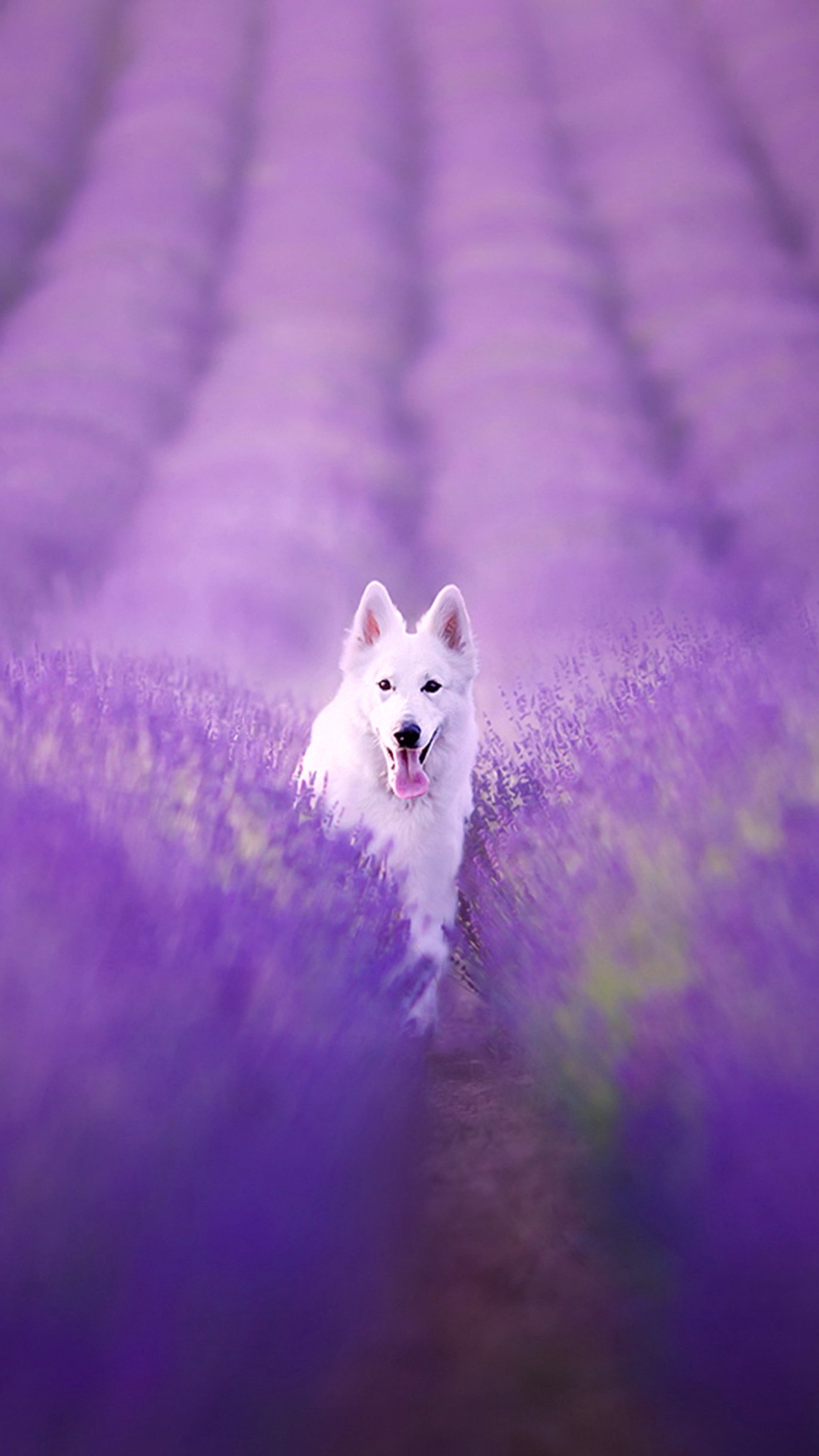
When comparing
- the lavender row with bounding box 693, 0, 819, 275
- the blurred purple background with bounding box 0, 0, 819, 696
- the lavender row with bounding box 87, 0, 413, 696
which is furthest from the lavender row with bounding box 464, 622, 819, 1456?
the lavender row with bounding box 693, 0, 819, 275

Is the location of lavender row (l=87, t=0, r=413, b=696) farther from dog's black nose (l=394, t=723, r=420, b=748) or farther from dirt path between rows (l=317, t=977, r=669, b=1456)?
dirt path between rows (l=317, t=977, r=669, b=1456)

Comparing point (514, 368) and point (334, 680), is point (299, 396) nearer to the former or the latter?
point (514, 368)

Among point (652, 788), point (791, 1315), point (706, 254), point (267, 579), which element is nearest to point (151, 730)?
point (652, 788)

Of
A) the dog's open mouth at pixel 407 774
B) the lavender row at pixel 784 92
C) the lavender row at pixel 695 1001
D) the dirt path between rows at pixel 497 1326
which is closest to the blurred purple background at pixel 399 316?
the lavender row at pixel 784 92

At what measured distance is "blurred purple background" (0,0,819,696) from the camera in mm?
2289

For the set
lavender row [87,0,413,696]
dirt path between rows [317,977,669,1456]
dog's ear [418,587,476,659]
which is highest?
lavender row [87,0,413,696]

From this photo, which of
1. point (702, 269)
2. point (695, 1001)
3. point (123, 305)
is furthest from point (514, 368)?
point (695, 1001)

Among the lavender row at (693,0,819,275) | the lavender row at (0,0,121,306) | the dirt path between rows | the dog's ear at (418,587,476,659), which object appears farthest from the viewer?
the lavender row at (0,0,121,306)

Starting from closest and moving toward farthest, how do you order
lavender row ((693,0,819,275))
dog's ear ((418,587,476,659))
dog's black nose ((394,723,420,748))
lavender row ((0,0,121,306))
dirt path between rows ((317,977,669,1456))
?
1. dirt path between rows ((317,977,669,1456))
2. dog's black nose ((394,723,420,748))
3. dog's ear ((418,587,476,659))
4. lavender row ((693,0,819,275))
5. lavender row ((0,0,121,306))

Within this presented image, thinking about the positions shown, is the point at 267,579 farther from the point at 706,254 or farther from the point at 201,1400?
the point at 201,1400

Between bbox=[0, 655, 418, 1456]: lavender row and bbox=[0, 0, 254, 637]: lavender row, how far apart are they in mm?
1331

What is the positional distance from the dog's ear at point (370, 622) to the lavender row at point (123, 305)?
2.32 ft

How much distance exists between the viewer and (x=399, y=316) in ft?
8.79

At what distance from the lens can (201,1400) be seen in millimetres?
605
